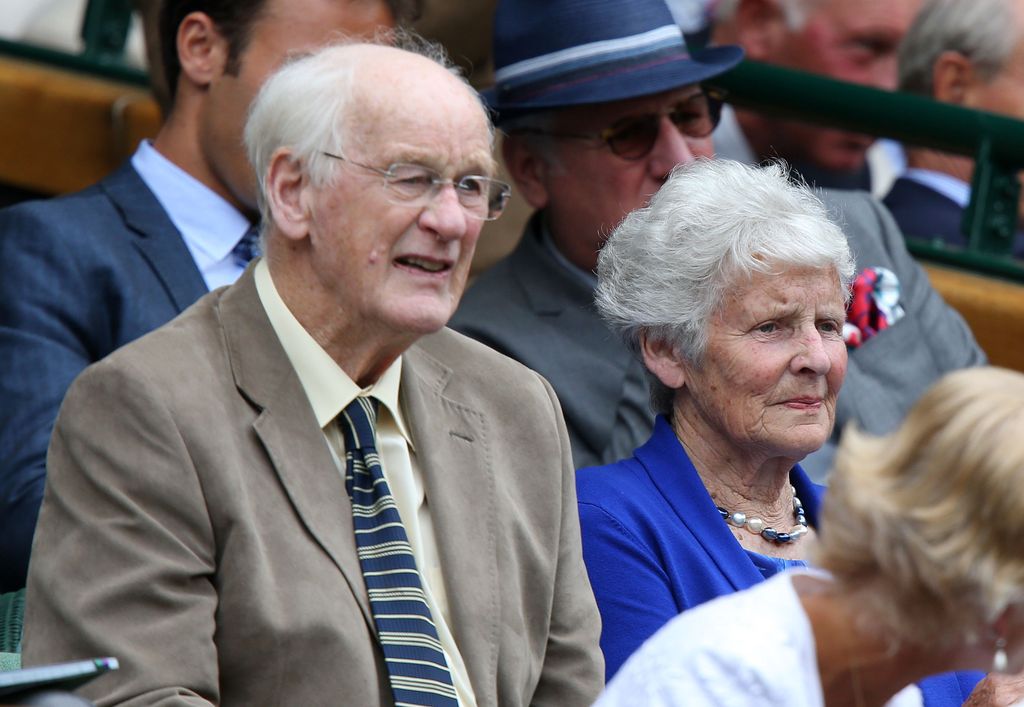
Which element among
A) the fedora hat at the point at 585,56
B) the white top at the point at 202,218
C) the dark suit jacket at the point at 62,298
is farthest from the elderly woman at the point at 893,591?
the fedora hat at the point at 585,56

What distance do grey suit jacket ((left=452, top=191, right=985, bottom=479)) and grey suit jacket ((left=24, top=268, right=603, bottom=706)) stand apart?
91cm

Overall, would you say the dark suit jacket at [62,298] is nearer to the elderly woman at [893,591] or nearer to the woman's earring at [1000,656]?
the elderly woman at [893,591]

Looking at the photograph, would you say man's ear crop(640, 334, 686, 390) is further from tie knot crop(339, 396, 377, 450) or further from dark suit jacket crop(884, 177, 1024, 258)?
dark suit jacket crop(884, 177, 1024, 258)

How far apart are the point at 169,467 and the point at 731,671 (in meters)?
0.91

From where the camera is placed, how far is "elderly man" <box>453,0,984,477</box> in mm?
4004

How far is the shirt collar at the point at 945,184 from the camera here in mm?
5551

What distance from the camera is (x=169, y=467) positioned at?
2.60 m

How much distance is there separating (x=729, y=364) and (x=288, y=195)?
93cm

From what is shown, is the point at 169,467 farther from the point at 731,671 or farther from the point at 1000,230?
the point at 1000,230

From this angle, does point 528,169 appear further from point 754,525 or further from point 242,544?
point 242,544

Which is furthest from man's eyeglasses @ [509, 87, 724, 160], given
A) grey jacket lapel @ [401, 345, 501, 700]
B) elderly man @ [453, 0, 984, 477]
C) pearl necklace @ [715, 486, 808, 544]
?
grey jacket lapel @ [401, 345, 501, 700]

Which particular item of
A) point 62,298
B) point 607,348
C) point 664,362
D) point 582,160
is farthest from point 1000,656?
point 582,160

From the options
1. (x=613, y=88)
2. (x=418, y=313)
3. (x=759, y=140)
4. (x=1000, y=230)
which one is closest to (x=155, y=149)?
(x=613, y=88)

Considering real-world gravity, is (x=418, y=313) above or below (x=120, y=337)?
above
